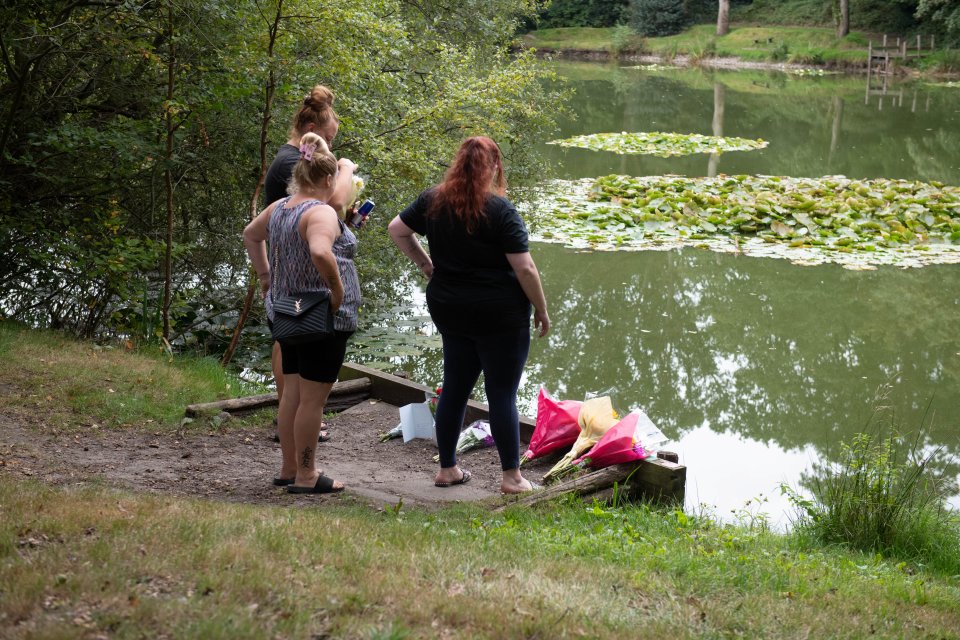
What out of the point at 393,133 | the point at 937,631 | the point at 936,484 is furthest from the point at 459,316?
the point at 393,133

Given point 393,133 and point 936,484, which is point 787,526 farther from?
point 393,133

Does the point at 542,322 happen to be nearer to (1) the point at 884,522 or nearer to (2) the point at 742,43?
(1) the point at 884,522

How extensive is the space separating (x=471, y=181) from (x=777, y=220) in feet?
33.2

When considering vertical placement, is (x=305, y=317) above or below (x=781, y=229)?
above

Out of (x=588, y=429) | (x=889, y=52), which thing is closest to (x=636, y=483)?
(x=588, y=429)

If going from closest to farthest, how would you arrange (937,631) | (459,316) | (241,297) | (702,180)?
(937,631)
(459,316)
(241,297)
(702,180)

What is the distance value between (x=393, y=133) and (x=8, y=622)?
6.21 metres

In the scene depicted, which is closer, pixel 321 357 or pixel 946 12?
pixel 321 357

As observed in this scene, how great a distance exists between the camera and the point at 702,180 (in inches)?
645

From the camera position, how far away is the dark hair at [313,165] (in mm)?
4371

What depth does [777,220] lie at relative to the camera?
44.7 feet

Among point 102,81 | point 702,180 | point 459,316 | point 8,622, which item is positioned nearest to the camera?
point 8,622

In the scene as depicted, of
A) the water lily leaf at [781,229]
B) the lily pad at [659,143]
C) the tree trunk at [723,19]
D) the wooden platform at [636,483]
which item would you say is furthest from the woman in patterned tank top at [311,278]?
the tree trunk at [723,19]

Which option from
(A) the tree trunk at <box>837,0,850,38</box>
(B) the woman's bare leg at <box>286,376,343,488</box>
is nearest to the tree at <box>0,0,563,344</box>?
(B) the woman's bare leg at <box>286,376,343,488</box>
